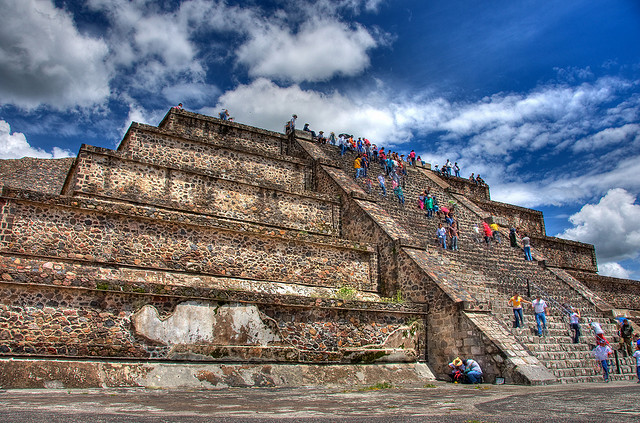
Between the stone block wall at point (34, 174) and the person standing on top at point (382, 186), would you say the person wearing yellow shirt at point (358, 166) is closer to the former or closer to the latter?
the person standing on top at point (382, 186)

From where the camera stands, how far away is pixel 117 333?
777 centimetres

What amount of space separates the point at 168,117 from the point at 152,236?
744 cm

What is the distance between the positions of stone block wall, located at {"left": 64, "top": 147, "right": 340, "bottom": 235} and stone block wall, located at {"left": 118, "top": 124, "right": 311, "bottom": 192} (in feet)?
0.93

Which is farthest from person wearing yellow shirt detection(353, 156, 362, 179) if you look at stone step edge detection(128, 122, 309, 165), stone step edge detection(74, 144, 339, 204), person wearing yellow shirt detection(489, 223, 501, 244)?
person wearing yellow shirt detection(489, 223, 501, 244)

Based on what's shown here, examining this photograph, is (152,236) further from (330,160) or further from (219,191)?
(330,160)

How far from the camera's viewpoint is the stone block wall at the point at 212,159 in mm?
13570

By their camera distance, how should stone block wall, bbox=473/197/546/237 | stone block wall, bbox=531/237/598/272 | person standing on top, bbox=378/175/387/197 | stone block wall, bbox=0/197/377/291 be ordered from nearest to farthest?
1. stone block wall, bbox=0/197/377/291
2. person standing on top, bbox=378/175/387/197
3. stone block wall, bbox=531/237/598/272
4. stone block wall, bbox=473/197/546/237

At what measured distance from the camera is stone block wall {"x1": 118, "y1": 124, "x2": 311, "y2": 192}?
13570 mm

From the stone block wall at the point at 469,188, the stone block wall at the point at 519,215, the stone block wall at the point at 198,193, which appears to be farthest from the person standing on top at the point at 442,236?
the stone block wall at the point at 469,188

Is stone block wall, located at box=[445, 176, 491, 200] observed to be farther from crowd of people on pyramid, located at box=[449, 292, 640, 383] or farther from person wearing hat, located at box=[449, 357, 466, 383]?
person wearing hat, located at box=[449, 357, 466, 383]

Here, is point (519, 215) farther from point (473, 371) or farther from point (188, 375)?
point (188, 375)

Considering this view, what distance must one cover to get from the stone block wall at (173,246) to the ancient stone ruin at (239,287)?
0.03m

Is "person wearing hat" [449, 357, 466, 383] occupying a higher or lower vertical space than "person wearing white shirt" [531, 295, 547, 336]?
lower

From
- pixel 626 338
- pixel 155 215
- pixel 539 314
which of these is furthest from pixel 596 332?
pixel 155 215
